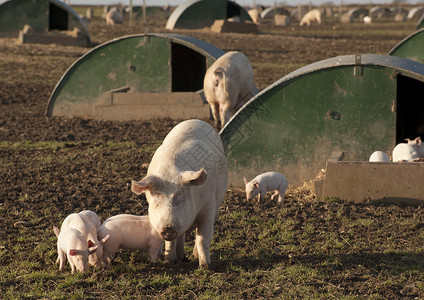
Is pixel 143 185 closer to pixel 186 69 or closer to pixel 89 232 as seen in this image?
pixel 89 232

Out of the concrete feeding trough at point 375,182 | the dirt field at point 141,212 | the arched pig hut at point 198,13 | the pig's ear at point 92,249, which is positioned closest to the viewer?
the dirt field at point 141,212

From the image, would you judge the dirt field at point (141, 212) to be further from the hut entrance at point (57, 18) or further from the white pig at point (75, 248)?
the hut entrance at point (57, 18)

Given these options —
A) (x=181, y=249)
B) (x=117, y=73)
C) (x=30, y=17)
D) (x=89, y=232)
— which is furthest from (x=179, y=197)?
A: (x=30, y=17)

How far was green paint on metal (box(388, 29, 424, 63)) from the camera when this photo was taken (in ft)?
50.6

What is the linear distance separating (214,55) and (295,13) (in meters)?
53.8

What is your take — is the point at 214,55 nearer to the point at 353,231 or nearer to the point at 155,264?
the point at 353,231

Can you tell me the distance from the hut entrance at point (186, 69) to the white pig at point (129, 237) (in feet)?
34.5

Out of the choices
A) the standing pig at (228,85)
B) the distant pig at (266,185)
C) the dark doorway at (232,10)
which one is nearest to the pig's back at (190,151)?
the distant pig at (266,185)

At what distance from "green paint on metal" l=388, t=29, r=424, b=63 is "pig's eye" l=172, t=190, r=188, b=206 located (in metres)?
11.1

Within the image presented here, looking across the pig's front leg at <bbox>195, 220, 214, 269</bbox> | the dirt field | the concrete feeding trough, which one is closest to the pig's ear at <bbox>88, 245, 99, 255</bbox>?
the dirt field

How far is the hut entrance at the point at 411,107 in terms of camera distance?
11.0 m

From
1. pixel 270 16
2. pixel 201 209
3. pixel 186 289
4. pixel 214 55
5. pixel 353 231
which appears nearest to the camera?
pixel 186 289

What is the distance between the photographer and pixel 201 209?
5.92 meters

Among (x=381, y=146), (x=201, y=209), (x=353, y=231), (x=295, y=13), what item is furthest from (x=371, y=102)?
(x=295, y=13)
